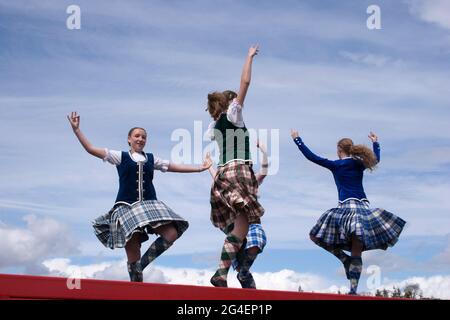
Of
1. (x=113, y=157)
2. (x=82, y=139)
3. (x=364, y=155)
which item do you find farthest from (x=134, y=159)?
(x=364, y=155)

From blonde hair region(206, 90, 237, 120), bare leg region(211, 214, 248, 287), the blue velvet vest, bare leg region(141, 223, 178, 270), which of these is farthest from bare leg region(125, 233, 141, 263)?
blonde hair region(206, 90, 237, 120)

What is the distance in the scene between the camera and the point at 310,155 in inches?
332

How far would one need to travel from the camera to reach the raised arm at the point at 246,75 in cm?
648

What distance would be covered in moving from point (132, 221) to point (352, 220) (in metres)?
2.59

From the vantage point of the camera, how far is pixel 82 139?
755 centimetres

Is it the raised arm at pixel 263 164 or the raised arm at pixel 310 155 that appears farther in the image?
the raised arm at pixel 310 155

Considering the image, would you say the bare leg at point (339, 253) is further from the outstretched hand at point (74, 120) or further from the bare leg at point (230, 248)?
the outstretched hand at point (74, 120)

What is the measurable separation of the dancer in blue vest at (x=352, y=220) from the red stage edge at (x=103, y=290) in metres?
3.33

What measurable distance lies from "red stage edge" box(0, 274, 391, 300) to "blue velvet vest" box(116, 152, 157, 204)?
262cm

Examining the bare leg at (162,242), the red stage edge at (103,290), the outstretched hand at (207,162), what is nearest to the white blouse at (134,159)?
the outstretched hand at (207,162)

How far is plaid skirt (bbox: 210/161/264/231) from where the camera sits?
652 centimetres
